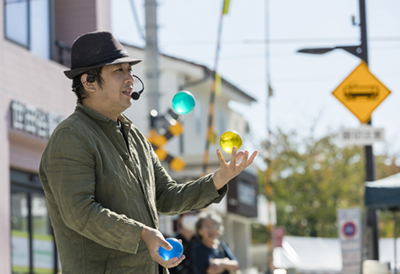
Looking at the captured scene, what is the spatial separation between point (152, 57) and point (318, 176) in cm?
2507

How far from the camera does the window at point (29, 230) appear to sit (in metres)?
11.5

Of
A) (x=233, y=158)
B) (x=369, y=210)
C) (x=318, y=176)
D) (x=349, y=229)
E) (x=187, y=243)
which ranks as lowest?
(x=318, y=176)

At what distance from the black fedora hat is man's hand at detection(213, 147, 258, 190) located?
0.62 metres

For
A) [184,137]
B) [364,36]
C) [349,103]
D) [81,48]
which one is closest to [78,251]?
[81,48]

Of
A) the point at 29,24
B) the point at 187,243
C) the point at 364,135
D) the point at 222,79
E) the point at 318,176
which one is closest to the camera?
the point at 187,243

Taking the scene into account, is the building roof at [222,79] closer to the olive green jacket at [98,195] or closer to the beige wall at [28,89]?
the beige wall at [28,89]

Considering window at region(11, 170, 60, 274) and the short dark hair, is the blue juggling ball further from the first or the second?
window at region(11, 170, 60, 274)

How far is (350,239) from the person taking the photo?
10.4 metres

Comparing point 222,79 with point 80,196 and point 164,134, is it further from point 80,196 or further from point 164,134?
point 80,196

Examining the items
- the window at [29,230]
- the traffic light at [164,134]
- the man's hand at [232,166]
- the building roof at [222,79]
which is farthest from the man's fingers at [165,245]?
the building roof at [222,79]

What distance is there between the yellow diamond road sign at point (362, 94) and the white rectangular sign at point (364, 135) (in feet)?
0.51

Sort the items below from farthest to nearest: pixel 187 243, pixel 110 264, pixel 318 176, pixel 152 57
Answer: pixel 318 176 < pixel 152 57 < pixel 187 243 < pixel 110 264

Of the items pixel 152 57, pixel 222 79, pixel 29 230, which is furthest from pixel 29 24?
pixel 222 79

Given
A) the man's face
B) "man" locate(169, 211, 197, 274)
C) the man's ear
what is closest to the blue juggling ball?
the man's face
